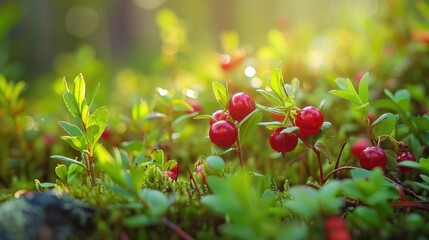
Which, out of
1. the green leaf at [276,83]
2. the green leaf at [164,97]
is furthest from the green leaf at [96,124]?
the green leaf at [276,83]

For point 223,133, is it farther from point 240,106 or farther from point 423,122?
point 423,122

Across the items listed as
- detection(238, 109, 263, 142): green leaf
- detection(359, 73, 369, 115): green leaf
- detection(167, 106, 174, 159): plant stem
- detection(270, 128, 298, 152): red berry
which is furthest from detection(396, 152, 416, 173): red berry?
detection(167, 106, 174, 159): plant stem

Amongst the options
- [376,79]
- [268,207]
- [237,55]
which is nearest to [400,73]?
[376,79]

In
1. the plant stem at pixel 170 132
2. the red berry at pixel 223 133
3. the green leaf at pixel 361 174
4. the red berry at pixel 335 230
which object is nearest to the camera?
the red berry at pixel 335 230

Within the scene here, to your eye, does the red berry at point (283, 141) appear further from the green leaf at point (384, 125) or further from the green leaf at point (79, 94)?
the green leaf at point (79, 94)

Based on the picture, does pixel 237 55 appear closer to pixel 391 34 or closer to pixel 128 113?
pixel 128 113
